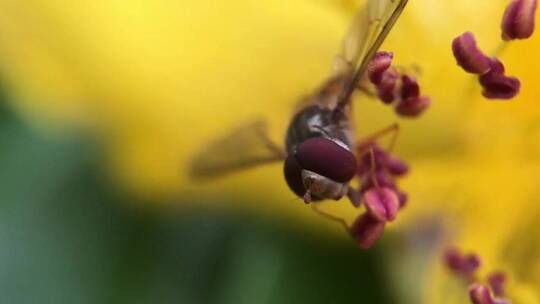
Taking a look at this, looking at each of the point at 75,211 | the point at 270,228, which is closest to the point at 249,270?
the point at 270,228

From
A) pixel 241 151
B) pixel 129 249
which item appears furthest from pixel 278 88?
pixel 129 249

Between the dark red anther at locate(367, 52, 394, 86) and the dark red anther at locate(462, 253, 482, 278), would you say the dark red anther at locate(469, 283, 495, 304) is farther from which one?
the dark red anther at locate(367, 52, 394, 86)

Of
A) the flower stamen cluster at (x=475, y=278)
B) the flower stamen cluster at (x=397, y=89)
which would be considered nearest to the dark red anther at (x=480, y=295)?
the flower stamen cluster at (x=475, y=278)

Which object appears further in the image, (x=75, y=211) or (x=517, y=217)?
(x=75, y=211)

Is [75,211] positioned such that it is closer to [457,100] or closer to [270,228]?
[270,228]

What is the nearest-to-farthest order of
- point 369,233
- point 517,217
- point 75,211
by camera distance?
point 369,233 → point 517,217 → point 75,211

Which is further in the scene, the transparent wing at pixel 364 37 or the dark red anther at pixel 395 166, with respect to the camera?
the dark red anther at pixel 395 166

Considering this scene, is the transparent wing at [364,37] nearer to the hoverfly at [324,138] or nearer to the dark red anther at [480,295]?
the hoverfly at [324,138]
